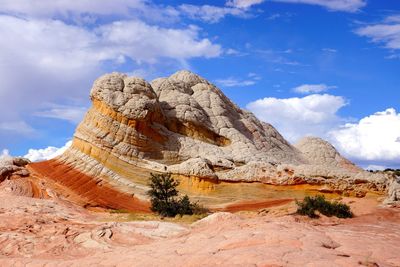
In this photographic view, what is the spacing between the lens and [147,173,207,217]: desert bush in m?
25.2

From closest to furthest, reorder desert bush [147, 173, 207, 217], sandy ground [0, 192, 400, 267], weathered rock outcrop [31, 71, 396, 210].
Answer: sandy ground [0, 192, 400, 267], desert bush [147, 173, 207, 217], weathered rock outcrop [31, 71, 396, 210]

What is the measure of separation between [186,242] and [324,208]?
40.1ft

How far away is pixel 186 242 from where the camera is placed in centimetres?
1405

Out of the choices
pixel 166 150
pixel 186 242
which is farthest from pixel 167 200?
pixel 186 242

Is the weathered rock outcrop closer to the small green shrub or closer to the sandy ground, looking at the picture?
the small green shrub

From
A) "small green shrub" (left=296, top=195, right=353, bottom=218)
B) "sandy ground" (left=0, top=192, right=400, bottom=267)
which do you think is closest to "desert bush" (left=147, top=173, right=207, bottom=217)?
"sandy ground" (left=0, top=192, right=400, bottom=267)

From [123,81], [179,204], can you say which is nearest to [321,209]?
[179,204]

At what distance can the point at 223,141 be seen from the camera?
35719 mm

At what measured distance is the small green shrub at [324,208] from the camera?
78.6ft

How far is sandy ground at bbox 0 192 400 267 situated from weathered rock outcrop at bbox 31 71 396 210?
705cm

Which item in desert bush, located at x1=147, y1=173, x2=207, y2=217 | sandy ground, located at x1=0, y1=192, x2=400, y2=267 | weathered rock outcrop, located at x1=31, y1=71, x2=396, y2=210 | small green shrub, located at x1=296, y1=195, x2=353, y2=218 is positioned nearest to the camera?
sandy ground, located at x1=0, y1=192, x2=400, y2=267

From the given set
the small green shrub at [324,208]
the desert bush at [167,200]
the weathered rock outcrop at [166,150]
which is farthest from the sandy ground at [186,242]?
the weathered rock outcrop at [166,150]

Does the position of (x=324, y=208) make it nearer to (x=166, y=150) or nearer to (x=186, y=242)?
(x=166, y=150)

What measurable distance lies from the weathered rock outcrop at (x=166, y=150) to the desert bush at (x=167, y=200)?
1644mm
